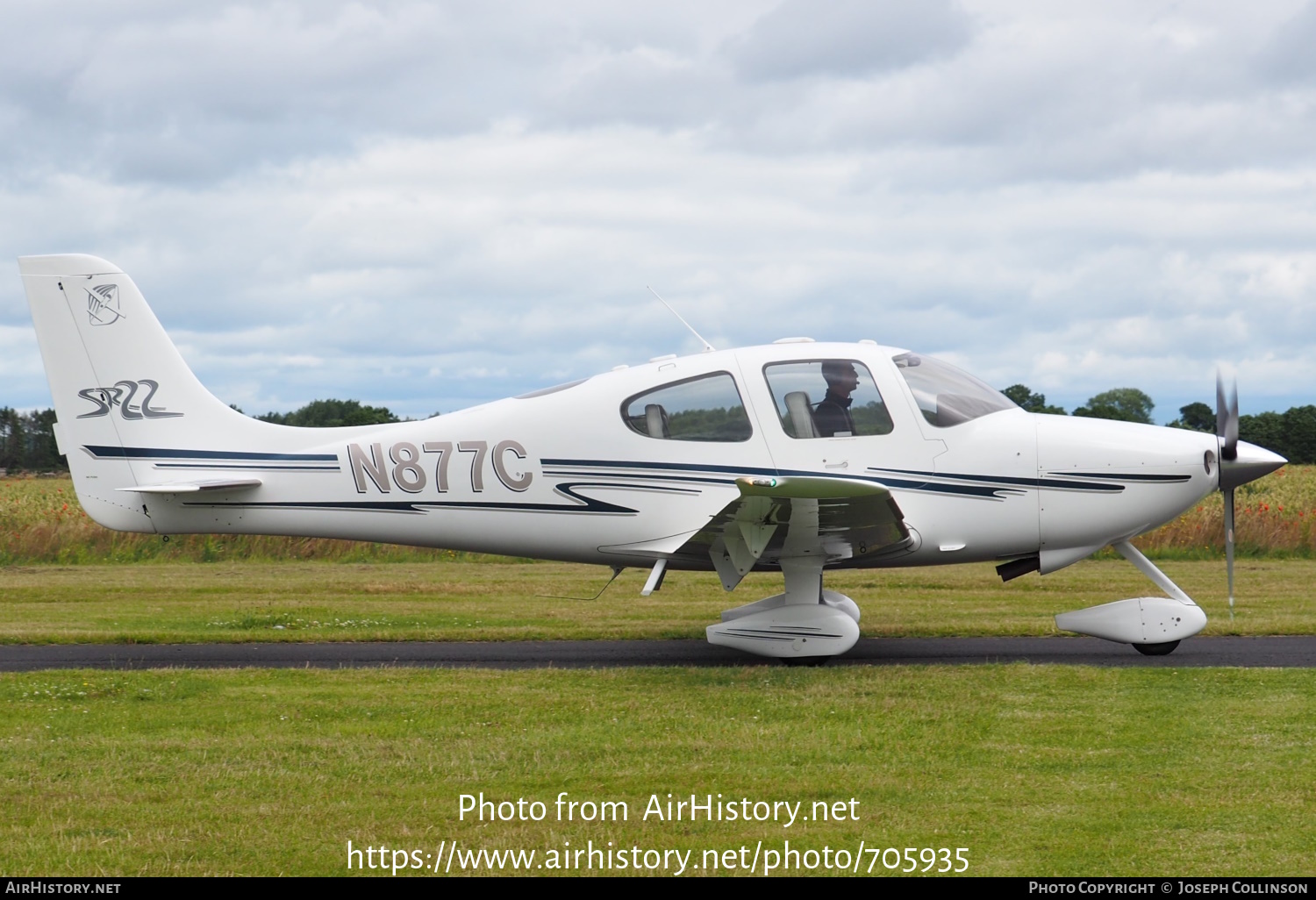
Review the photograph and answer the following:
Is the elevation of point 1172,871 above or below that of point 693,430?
below

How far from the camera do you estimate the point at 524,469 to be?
10.1 m

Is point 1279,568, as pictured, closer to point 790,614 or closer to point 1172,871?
point 790,614

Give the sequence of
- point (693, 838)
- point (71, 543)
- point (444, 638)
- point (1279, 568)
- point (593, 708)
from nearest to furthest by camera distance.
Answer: point (693, 838)
point (593, 708)
point (444, 638)
point (1279, 568)
point (71, 543)

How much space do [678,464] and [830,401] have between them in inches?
50.6

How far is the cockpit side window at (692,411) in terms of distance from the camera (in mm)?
9688

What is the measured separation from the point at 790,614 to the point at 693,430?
5.35 ft

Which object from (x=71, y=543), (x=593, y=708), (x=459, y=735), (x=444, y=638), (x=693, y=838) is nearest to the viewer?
(x=693, y=838)

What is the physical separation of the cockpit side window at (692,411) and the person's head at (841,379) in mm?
692

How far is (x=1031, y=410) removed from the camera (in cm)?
2203

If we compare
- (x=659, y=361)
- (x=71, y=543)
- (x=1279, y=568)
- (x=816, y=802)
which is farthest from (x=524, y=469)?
(x=71, y=543)

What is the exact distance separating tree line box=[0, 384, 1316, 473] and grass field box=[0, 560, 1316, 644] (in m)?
3.11

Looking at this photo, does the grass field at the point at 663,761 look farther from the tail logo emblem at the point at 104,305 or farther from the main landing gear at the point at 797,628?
the tail logo emblem at the point at 104,305

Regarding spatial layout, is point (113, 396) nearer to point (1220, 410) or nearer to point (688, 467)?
point (688, 467)

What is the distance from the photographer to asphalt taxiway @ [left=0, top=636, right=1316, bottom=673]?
10023mm
